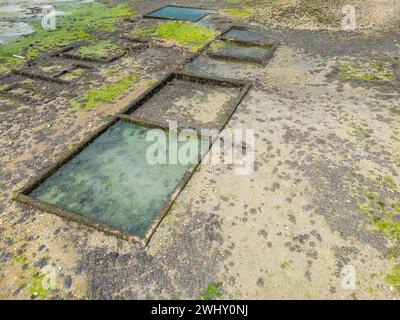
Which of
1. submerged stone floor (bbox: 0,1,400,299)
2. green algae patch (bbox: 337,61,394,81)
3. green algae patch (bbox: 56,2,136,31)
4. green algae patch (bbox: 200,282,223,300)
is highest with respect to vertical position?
green algae patch (bbox: 56,2,136,31)

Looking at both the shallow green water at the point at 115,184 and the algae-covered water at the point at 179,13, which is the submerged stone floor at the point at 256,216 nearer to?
the shallow green water at the point at 115,184

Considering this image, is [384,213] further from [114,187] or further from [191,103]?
[191,103]

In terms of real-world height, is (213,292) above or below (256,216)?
below

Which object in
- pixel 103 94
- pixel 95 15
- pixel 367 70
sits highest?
pixel 95 15

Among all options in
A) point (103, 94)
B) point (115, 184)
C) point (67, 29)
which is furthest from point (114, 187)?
point (67, 29)

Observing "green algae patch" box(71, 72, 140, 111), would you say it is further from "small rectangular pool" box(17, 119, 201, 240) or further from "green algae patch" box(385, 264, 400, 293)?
"green algae patch" box(385, 264, 400, 293)

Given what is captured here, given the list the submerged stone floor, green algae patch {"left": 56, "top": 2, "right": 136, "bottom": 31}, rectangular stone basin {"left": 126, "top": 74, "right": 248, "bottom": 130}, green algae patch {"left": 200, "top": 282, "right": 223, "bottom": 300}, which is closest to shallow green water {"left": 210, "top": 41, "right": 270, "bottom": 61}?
rectangular stone basin {"left": 126, "top": 74, "right": 248, "bottom": 130}

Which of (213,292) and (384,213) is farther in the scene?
(384,213)
